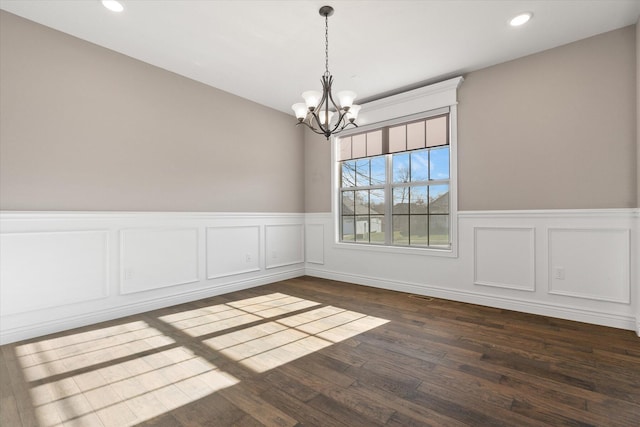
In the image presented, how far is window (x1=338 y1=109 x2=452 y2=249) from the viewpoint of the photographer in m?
3.80

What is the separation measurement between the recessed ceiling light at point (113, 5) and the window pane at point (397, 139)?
10.3 ft

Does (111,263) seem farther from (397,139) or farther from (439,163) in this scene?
(439,163)

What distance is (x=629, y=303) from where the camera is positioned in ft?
8.79

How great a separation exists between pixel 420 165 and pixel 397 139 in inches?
18.8

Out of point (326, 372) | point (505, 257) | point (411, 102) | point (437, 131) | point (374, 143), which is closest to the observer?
point (326, 372)

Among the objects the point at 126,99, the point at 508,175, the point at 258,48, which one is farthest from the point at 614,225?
the point at 126,99

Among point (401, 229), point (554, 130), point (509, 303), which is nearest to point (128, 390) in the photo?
point (401, 229)

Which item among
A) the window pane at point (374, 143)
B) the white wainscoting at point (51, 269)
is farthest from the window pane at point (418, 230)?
the white wainscoting at point (51, 269)

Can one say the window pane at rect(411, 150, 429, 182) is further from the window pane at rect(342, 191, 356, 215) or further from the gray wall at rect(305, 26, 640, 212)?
the window pane at rect(342, 191, 356, 215)

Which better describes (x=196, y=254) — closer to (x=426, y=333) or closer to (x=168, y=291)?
(x=168, y=291)

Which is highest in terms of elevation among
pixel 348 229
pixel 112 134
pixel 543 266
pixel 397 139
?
pixel 397 139

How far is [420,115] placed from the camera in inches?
153

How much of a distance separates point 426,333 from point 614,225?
6.49 feet

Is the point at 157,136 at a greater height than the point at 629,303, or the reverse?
the point at 157,136
